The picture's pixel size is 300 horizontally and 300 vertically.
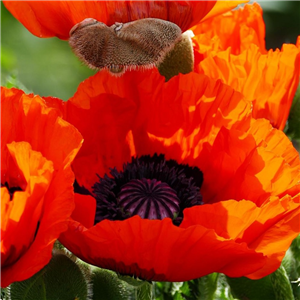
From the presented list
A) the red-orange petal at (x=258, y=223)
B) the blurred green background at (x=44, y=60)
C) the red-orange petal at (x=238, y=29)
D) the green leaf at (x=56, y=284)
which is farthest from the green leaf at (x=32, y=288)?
the blurred green background at (x=44, y=60)

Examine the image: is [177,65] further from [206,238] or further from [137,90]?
[206,238]

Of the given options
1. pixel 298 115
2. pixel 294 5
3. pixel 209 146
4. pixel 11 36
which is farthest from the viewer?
pixel 294 5

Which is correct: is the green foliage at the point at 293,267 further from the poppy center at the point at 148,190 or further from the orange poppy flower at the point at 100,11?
the orange poppy flower at the point at 100,11

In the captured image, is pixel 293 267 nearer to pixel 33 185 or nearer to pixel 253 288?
pixel 253 288

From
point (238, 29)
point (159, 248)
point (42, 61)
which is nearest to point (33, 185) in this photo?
point (159, 248)

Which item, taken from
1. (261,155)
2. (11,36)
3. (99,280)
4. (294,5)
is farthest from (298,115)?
(294,5)
